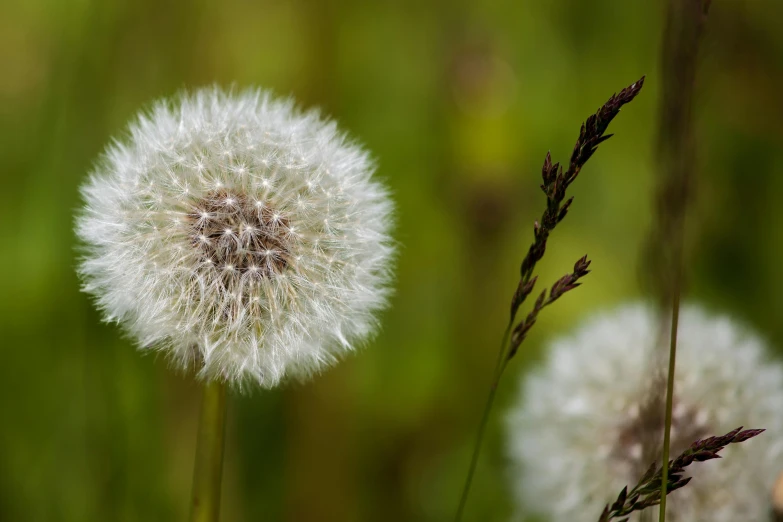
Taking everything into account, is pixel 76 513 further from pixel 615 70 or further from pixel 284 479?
pixel 615 70

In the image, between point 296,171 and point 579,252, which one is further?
point 579,252

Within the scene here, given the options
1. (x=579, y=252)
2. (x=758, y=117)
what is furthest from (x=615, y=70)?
(x=579, y=252)

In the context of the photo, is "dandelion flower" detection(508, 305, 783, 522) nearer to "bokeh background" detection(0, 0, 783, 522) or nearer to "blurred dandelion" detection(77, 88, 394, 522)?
"bokeh background" detection(0, 0, 783, 522)

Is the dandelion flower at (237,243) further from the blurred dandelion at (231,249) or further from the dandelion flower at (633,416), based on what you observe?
the dandelion flower at (633,416)

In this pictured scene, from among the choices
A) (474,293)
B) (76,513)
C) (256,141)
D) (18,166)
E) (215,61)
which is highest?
(215,61)

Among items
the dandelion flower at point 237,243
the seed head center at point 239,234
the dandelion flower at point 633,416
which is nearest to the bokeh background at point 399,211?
the dandelion flower at point 633,416

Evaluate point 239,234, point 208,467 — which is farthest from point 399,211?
point 208,467
